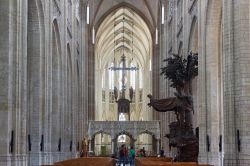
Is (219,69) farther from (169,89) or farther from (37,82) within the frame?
(169,89)

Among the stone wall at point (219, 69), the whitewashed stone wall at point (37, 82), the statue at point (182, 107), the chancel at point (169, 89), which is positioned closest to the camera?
the stone wall at point (219, 69)

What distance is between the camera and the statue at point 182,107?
29.0m

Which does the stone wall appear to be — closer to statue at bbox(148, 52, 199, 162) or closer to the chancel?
the chancel

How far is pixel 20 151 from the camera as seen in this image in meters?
22.2

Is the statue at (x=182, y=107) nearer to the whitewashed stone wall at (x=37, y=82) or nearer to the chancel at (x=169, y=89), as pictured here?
the chancel at (x=169, y=89)

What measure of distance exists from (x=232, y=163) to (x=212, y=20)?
10.4 metres

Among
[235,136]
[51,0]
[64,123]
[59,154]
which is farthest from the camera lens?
[64,123]

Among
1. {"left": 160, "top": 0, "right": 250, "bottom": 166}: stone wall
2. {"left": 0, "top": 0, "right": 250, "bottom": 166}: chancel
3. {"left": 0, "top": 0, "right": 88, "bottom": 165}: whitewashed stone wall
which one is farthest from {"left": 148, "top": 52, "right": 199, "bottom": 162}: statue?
{"left": 0, "top": 0, "right": 88, "bottom": 165}: whitewashed stone wall

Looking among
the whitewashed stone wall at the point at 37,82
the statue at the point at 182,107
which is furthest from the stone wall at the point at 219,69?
the whitewashed stone wall at the point at 37,82

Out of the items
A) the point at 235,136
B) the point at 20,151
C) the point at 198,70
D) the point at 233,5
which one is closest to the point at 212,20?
the point at 198,70

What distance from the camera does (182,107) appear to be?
2902 centimetres

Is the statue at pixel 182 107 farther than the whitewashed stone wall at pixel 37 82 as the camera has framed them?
Yes

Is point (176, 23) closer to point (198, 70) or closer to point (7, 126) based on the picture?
point (198, 70)

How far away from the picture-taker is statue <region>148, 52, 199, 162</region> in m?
29.0
